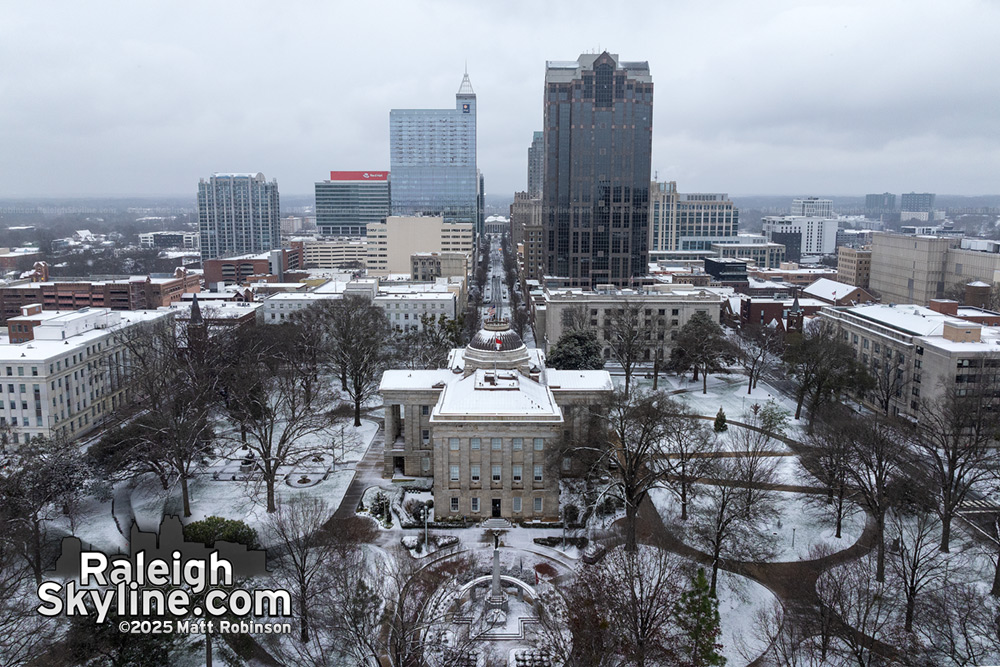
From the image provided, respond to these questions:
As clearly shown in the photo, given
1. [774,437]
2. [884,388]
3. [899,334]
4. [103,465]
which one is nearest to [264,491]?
[103,465]

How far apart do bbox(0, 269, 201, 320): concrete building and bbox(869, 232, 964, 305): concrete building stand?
158549 millimetres

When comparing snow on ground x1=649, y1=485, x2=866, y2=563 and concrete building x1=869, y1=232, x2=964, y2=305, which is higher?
concrete building x1=869, y1=232, x2=964, y2=305

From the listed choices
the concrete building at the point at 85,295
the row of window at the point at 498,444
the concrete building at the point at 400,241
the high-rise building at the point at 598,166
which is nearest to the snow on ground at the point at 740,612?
the row of window at the point at 498,444

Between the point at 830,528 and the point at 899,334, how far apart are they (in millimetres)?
37578

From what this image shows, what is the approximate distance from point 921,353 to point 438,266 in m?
112

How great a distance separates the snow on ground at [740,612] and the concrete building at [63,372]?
56911 millimetres

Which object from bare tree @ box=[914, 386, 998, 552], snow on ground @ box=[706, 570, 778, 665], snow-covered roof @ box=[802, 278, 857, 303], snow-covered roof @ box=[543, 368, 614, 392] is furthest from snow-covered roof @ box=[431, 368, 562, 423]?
snow-covered roof @ box=[802, 278, 857, 303]

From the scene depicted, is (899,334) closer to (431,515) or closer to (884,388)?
(884,388)

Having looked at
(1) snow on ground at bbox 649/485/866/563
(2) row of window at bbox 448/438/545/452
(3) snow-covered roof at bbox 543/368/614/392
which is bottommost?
(1) snow on ground at bbox 649/485/866/563

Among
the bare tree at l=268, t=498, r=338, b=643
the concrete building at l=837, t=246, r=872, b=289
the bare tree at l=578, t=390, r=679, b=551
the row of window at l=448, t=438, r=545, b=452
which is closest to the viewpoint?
the bare tree at l=268, t=498, r=338, b=643

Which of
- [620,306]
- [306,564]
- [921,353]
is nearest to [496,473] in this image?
[306,564]

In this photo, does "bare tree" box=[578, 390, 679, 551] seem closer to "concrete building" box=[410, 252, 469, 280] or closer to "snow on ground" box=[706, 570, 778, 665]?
"snow on ground" box=[706, 570, 778, 665]

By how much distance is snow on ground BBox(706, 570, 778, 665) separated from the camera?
38250 millimetres

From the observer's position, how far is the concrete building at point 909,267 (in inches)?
5856
